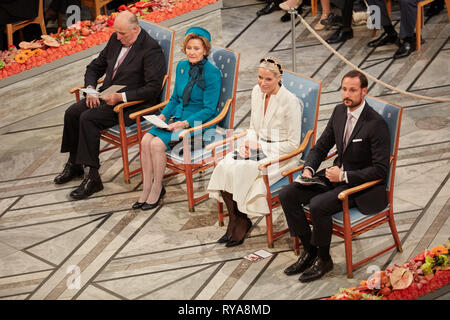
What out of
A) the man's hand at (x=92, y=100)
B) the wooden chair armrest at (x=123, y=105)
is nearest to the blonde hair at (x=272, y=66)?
the wooden chair armrest at (x=123, y=105)

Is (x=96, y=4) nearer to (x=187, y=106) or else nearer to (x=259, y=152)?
(x=187, y=106)

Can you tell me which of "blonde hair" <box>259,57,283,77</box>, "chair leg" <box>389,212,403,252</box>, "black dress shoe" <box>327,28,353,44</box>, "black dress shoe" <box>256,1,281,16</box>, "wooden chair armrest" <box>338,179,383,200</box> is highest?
"blonde hair" <box>259,57,283,77</box>

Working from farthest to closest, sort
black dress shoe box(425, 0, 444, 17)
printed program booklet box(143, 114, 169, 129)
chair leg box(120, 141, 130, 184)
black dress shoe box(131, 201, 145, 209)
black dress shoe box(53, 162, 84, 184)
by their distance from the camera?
black dress shoe box(425, 0, 444, 17) < black dress shoe box(53, 162, 84, 184) < chair leg box(120, 141, 130, 184) < black dress shoe box(131, 201, 145, 209) < printed program booklet box(143, 114, 169, 129)

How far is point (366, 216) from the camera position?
4785 mm

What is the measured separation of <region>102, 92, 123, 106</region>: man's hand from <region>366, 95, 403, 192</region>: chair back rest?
2.10 m

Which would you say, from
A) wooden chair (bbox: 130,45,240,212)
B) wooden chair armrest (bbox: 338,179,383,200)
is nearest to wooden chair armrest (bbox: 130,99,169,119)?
wooden chair (bbox: 130,45,240,212)

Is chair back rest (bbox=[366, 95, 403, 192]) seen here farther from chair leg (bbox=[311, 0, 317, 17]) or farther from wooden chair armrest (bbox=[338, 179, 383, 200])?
chair leg (bbox=[311, 0, 317, 17])

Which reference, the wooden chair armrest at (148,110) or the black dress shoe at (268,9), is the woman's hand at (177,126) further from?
the black dress shoe at (268,9)

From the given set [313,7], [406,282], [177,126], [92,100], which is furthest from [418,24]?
[406,282]

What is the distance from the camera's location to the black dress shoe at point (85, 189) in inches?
239

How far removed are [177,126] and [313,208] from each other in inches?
57.8

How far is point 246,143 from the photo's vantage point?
17.4 feet

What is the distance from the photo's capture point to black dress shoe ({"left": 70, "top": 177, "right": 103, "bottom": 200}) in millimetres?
6082
